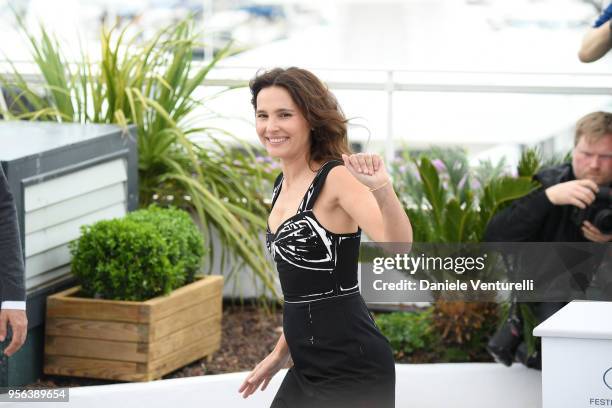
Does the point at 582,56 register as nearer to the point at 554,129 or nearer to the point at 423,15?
the point at 554,129

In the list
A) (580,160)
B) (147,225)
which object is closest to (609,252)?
(580,160)

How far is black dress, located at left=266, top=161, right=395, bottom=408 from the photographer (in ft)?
9.37

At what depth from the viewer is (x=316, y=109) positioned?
116 inches

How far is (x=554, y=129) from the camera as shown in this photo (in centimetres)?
1171

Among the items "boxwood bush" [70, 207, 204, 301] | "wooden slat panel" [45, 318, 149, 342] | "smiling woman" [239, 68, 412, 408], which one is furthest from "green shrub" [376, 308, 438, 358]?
"smiling woman" [239, 68, 412, 408]

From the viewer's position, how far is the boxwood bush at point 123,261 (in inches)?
186

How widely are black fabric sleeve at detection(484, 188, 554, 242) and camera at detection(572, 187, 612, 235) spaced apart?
0.18 meters

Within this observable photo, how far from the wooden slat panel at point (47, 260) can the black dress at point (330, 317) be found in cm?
210

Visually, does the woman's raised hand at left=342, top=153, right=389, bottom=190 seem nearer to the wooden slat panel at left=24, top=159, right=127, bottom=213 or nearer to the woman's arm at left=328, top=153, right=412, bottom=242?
the woman's arm at left=328, top=153, right=412, bottom=242

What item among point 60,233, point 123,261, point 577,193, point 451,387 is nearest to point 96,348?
point 123,261

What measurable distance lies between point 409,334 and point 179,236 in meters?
1.25

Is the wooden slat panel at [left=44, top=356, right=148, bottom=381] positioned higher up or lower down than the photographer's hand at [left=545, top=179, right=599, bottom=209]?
lower down

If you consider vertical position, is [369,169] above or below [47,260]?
above

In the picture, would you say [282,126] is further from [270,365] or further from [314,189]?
[270,365]
